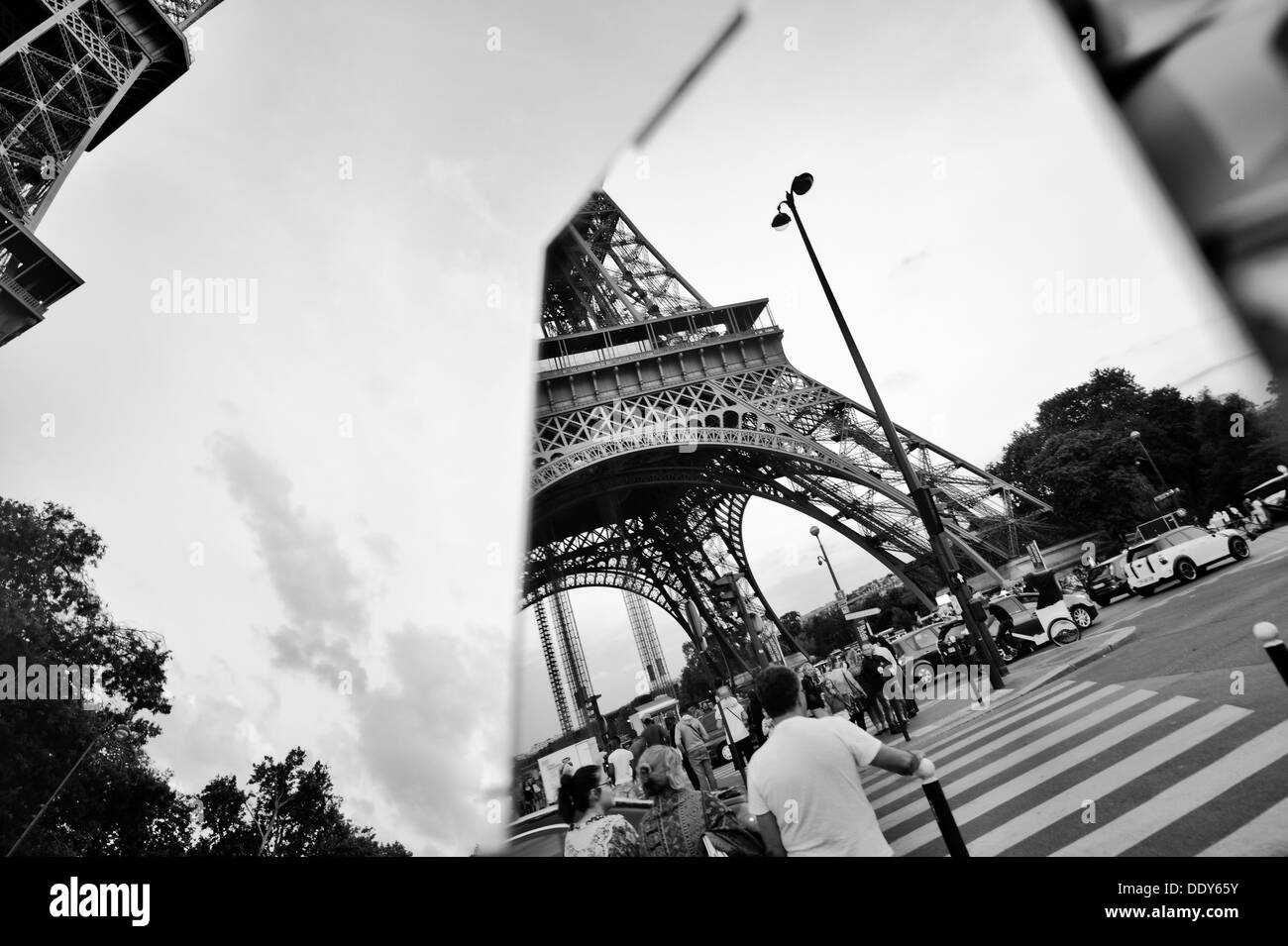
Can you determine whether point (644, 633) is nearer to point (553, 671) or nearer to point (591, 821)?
point (553, 671)

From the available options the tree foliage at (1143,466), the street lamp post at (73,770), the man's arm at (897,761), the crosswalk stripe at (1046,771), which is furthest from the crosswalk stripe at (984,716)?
the tree foliage at (1143,466)

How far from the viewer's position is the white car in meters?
14.8

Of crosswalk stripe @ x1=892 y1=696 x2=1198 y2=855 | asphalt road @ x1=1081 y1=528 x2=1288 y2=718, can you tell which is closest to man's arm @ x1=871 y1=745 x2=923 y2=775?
crosswalk stripe @ x1=892 y1=696 x2=1198 y2=855

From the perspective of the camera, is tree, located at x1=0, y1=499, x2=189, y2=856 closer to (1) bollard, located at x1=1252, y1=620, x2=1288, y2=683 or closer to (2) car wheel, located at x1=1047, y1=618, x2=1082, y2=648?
(1) bollard, located at x1=1252, y1=620, x2=1288, y2=683

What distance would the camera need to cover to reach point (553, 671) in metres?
53.2

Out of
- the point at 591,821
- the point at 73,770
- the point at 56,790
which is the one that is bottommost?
the point at 591,821

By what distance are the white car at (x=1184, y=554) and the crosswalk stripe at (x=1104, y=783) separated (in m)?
12.4

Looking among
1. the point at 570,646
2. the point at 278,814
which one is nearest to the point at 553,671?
the point at 570,646

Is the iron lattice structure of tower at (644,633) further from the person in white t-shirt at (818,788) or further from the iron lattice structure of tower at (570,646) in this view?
the person in white t-shirt at (818,788)

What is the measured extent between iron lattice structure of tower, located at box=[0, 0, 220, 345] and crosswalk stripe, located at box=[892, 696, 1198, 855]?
72.8 feet

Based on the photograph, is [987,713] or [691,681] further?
[691,681]

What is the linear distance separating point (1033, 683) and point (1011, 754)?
3659 millimetres
